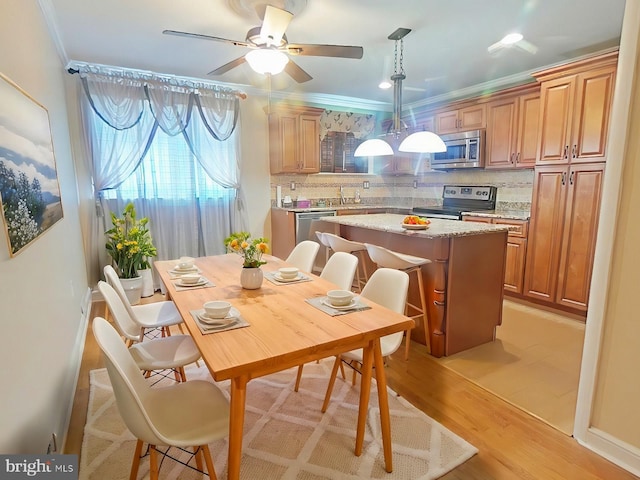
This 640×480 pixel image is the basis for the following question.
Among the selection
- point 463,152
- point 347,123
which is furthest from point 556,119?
point 347,123

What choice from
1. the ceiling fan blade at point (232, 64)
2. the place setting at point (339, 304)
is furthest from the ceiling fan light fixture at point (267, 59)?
the place setting at point (339, 304)

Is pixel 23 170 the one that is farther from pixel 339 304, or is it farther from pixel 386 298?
pixel 386 298

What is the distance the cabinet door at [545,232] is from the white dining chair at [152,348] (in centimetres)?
346

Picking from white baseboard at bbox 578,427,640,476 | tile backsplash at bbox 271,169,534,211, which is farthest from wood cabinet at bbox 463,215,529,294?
white baseboard at bbox 578,427,640,476

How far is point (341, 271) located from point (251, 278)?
70cm

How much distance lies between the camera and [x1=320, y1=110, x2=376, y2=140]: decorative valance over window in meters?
5.54

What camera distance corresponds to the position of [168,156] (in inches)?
165

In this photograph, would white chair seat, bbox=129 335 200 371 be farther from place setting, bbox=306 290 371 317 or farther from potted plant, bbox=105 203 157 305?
potted plant, bbox=105 203 157 305

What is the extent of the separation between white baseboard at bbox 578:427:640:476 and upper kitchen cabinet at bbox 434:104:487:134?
11.9 ft

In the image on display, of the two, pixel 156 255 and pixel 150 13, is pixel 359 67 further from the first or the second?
pixel 156 255

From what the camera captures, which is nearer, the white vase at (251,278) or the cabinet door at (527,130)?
the white vase at (251,278)

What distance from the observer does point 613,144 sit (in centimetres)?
165

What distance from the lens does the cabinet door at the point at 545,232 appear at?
3.50 meters

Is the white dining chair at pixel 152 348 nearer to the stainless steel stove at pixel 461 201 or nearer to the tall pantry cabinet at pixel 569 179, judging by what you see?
the tall pantry cabinet at pixel 569 179
